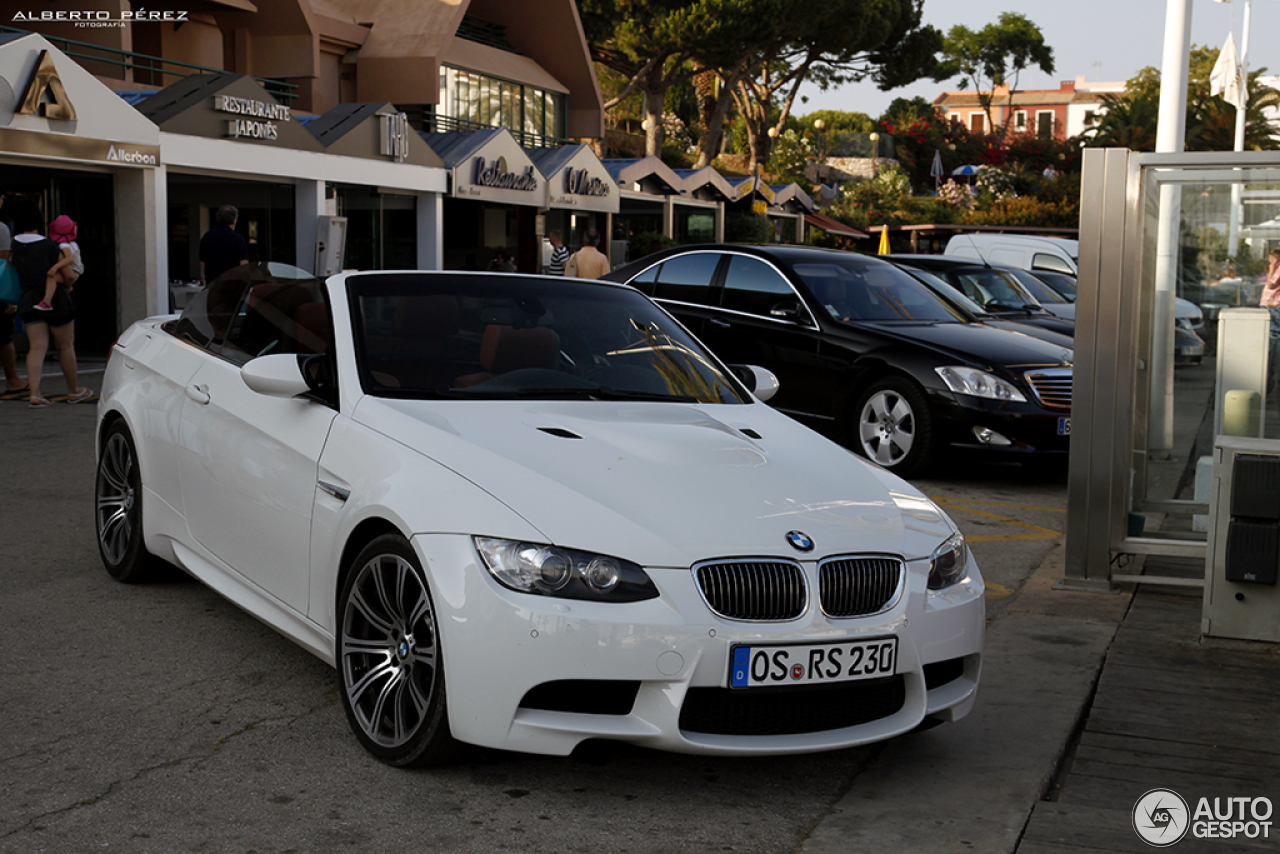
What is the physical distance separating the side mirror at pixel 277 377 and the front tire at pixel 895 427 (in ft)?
18.7

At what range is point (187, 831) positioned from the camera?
131 inches

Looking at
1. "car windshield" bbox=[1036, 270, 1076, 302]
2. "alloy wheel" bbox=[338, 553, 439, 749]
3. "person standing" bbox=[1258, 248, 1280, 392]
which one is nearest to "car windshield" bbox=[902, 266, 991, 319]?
"person standing" bbox=[1258, 248, 1280, 392]

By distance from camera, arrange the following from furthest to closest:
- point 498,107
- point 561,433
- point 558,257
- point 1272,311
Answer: point 498,107
point 558,257
point 1272,311
point 561,433

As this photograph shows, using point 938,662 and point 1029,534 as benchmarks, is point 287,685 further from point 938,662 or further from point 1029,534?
point 1029,534

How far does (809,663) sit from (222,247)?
1346 centimetres

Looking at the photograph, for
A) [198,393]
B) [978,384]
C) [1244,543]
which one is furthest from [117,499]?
[978,384]

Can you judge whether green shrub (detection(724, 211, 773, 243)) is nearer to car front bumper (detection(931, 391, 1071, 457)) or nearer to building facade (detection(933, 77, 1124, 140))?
car front bumper (detection(931, 391, 1071, 457))

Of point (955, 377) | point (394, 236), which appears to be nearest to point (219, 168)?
point (394, 236)

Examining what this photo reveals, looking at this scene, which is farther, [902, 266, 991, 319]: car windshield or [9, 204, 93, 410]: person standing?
[9, 204, 93, 410]: person standing

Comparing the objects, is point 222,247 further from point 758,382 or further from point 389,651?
point 389,651

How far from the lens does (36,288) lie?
1216cm

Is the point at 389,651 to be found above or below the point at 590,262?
below

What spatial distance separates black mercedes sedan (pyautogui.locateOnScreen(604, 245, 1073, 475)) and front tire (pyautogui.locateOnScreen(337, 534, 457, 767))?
19.8ft

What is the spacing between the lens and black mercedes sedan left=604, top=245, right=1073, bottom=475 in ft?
29.9
